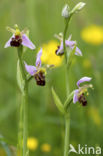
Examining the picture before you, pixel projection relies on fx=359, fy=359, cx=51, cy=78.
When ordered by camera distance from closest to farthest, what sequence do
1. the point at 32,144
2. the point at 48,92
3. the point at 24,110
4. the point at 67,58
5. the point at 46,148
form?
the point at 24,110 → the point at 67,58 → the point at 46,148 → the point at 32,144 → the point at 48,92

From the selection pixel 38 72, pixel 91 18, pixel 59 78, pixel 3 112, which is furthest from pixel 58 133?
pixel 91 18

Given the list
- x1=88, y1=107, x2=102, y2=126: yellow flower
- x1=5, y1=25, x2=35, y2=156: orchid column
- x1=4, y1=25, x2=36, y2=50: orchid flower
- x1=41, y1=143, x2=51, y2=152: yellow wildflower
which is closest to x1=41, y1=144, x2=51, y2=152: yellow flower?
x1=41, y1=143, x2=51, y2=152: yellow wildflower

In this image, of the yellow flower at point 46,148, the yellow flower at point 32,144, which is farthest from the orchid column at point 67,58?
the yellow flower at point 32,144

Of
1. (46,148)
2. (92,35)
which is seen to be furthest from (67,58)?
(92,35)

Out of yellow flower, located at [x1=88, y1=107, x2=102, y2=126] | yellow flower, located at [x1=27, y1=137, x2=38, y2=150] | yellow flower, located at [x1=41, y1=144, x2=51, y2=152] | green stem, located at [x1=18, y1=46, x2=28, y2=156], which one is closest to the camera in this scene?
green stem, located at [x1=18, y1=46, x2=28, y2=156]

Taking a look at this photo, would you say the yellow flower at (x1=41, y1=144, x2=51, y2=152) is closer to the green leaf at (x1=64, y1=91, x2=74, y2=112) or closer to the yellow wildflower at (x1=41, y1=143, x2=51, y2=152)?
the yellow wildflower at (x1=41, y1=143, x2=51, y2=152)

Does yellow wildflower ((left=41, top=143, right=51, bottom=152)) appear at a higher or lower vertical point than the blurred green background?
lower

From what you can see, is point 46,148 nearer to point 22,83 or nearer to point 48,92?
point 22,83
